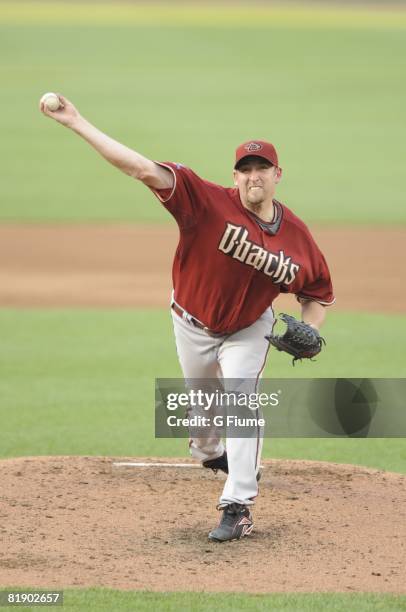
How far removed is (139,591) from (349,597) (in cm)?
94

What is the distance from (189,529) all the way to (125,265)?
10.3 m

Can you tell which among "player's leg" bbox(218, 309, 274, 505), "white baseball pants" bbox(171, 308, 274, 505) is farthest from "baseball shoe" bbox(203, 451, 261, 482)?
"player's leg" bbox(218, 309, 274, 505)

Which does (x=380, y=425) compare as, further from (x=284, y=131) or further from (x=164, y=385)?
(x=284, y=131)

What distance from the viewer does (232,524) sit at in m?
6.14

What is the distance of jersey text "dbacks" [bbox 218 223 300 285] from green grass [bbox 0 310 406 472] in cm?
238

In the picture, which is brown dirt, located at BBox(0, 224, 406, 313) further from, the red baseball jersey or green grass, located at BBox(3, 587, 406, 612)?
green grass, located at BBox(3, 587, 406, 612)

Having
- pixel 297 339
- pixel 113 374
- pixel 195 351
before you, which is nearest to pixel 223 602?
pixel 297 339

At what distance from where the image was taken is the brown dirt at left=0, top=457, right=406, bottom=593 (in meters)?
5.55

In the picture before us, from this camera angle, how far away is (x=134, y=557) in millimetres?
5836

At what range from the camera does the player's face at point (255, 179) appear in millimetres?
6145

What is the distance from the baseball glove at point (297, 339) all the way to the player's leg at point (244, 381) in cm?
14

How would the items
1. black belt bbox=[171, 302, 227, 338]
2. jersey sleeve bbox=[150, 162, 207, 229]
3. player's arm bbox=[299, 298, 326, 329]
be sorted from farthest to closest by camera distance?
player's arm bbox=[299, 298, 326, 329]
black belt bbox=[171, 302, 227, 338]
jersey sleeve bbox=[150, 162, 207, 229]

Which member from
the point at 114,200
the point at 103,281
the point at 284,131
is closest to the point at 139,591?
the point at 103,281

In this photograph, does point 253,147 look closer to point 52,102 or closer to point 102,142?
point 102,142
